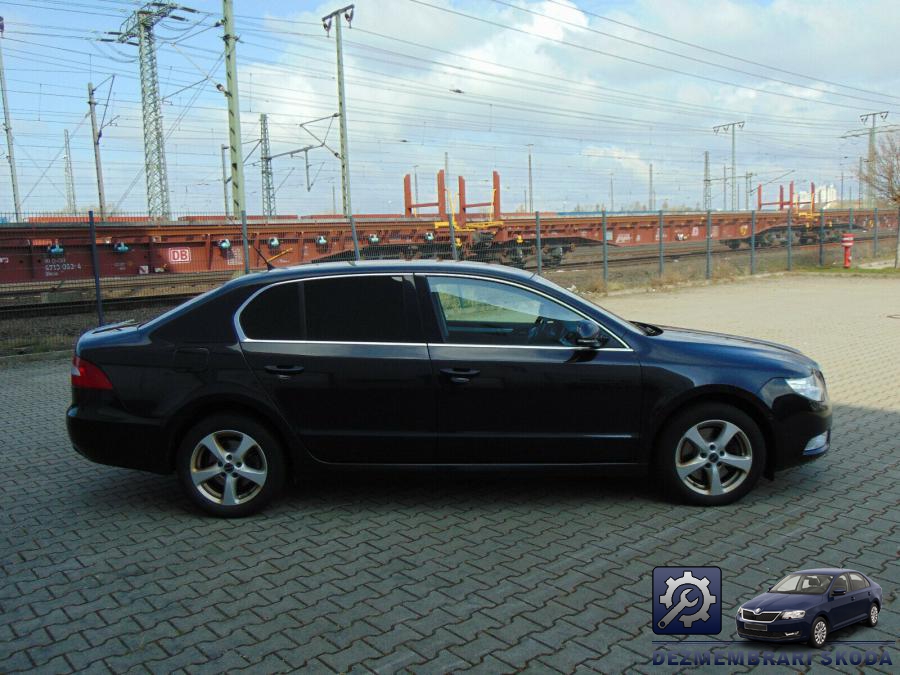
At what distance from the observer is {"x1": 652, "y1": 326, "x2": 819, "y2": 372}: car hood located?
4.68m

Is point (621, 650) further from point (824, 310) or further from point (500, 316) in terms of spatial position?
point (824, 310)

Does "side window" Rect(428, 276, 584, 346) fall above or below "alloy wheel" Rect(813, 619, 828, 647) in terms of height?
above

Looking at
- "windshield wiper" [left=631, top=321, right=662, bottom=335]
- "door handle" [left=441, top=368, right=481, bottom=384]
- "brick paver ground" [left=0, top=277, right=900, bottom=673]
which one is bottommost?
"brick paver ground" [left=0, top=277, right=900, bottom=673]

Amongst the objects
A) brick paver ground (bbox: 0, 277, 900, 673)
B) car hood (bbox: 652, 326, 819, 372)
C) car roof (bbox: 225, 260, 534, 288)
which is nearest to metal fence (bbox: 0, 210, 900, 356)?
car roof (bbox: 225, 260, 534, 288)

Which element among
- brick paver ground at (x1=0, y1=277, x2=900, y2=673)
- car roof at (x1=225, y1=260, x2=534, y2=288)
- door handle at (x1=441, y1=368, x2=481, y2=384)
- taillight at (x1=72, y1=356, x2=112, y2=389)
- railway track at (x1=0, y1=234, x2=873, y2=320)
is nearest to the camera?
brick paver ground at (x1=0, y1=277, x2=900, y2=673)

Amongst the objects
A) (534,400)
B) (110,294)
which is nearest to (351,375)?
(534,400)

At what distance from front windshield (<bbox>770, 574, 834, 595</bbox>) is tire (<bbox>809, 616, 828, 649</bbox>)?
0.42 ft

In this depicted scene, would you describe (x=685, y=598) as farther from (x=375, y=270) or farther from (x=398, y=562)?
(x=375, y=270)

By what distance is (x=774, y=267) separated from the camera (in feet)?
86.8

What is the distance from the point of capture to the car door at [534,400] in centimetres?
450

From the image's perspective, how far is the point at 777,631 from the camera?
3.13m

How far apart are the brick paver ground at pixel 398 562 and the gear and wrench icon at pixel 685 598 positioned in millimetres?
121

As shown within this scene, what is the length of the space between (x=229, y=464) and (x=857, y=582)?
3276mm

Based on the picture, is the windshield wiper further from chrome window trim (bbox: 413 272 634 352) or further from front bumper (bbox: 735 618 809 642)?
front bumper (bbox: 735 618 809 642)
